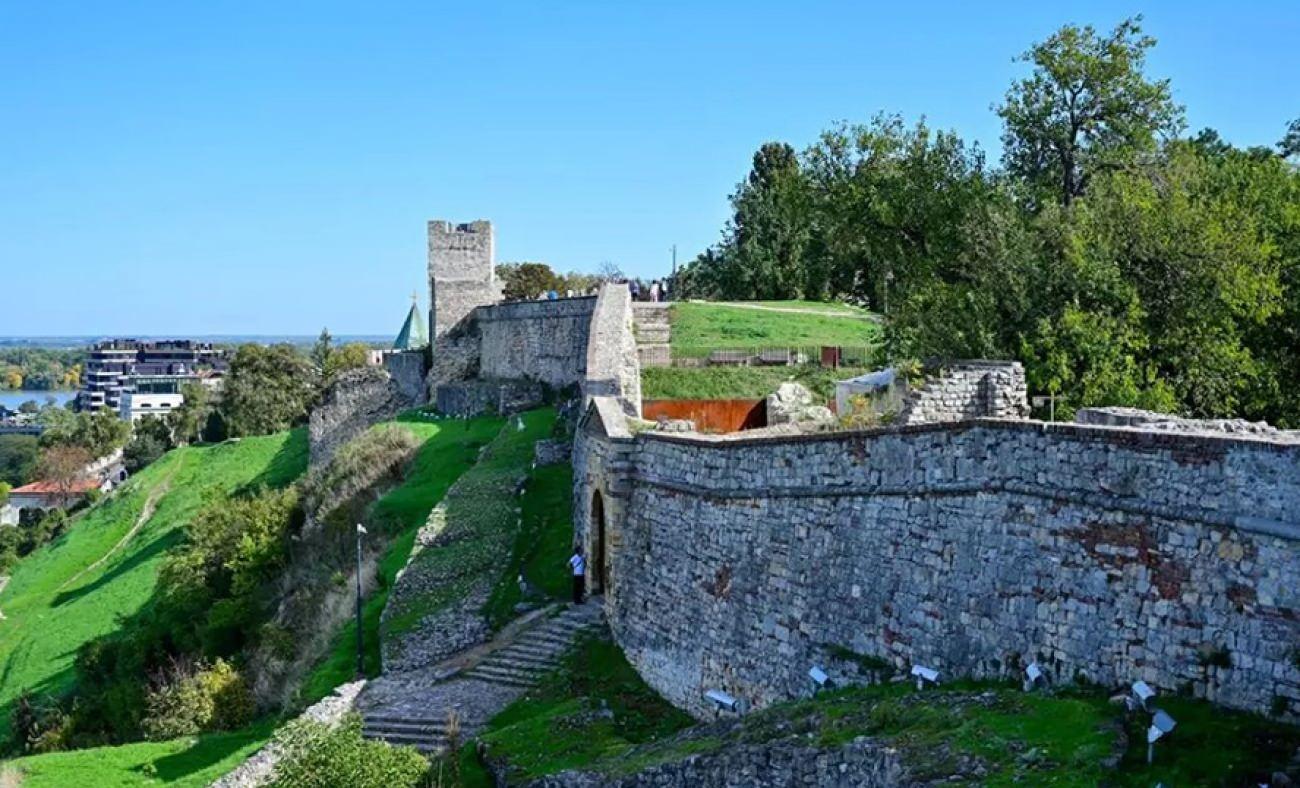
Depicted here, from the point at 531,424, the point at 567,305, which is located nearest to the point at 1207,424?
the point at 531,424

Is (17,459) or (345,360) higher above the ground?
(345,360)

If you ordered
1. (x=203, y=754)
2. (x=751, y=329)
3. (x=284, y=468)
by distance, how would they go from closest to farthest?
(x=203, y=754), (x=751, y=329), (x=284, y=468)

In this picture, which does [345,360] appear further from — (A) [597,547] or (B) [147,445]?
(A) [597,547]

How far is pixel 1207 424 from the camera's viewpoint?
1362 cm

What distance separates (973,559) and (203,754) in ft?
50.8

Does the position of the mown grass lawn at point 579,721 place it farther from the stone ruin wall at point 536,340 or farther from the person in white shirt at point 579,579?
the stone ruin wall at point 536,340

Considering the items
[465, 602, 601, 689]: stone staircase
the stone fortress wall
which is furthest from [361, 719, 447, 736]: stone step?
the stone fortress wall

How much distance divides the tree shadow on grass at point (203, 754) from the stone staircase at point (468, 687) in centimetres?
294

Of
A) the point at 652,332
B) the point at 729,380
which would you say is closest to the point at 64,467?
the point at 652,332

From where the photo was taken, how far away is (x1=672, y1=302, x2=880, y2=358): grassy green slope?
36938 mm

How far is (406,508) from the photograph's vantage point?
32250 millimetres

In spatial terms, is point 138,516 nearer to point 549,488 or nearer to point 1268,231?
point 549,488

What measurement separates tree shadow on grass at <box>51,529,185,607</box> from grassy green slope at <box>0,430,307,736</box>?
0.07 meters

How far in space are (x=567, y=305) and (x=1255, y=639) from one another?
33.2 m
